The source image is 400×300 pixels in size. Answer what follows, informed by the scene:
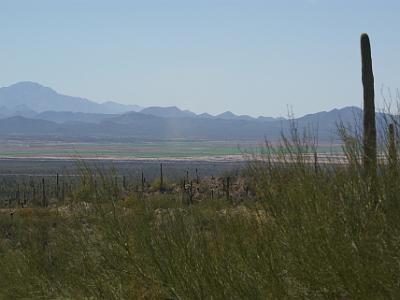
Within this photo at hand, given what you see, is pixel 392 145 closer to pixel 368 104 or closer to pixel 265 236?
pixel 265 236

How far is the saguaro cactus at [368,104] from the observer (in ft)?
24.1

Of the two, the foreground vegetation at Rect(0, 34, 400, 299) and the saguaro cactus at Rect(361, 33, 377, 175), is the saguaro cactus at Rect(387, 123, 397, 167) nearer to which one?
the foreground vegetation at Rect(0, 34, 400, 299)

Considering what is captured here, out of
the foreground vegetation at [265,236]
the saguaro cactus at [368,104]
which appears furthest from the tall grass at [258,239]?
the saguaro cactus at [368,104]

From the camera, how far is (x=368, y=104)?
997 cm

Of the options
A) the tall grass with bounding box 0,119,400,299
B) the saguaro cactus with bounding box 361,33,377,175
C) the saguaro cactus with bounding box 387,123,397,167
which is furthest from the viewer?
the saguaro cactus with bounding box 361,33,377,175

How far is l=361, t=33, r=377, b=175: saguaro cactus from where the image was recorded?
7.36m

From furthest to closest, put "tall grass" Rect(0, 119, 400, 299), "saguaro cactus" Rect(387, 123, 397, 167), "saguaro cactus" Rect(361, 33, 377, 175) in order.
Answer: "saguaro cactus" Rect(361, 33, 377, 175) < "saguaro cactus" Rect(387, 123, 397, 167) < "tall grass" Rect(0, 119, 400, 299)

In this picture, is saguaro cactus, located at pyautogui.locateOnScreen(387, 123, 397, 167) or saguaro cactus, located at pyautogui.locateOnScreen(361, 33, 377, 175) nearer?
saguaro cactus, located at pyautogui.locateOnScreen(387, 123, 397, 167)

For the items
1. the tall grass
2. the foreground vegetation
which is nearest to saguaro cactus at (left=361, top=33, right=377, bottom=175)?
the foreground vegetation

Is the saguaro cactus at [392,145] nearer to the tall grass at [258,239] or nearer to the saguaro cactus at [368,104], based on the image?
the tall grass at [258,239]

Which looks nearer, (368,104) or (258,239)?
(258,239)

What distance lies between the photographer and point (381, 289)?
627 centimetres

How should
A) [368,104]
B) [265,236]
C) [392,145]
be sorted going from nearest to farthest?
[392,145]
[265,236]
[368,104]

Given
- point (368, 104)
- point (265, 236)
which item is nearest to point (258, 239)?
point (265, 236)
